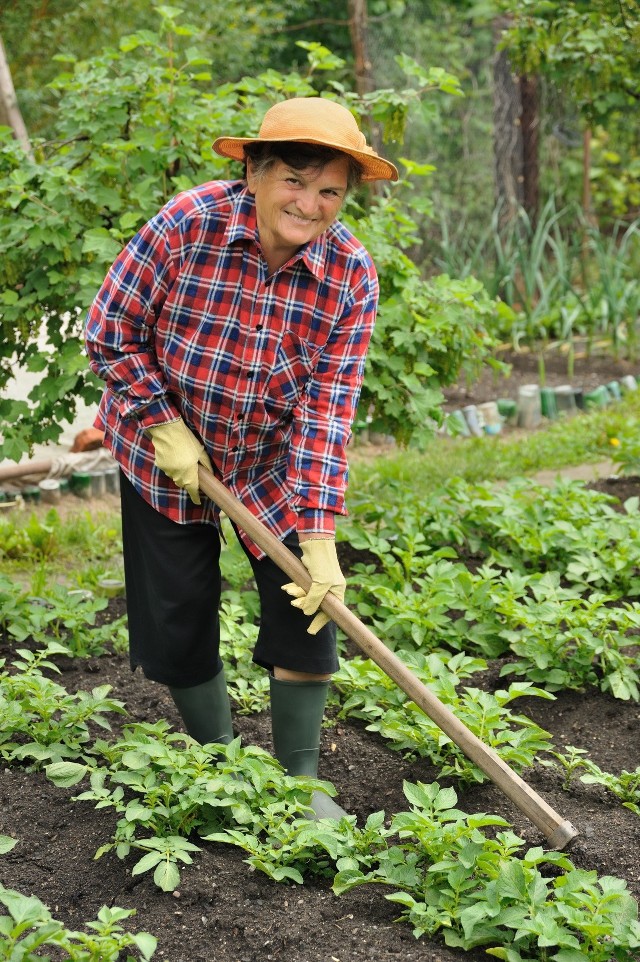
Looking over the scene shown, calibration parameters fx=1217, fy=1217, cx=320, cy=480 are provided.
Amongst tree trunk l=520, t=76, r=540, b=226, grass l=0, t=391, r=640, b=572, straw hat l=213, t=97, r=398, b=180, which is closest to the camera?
straw hat l=213, t=97, r=398, b=180

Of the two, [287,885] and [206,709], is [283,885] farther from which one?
[206,709]

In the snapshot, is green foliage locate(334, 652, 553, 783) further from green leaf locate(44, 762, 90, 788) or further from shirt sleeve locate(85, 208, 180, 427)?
shirt sleeve locate(85, 208, 180, 427)

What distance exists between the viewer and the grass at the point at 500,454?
539 cm

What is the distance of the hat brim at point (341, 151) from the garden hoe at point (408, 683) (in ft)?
2.29

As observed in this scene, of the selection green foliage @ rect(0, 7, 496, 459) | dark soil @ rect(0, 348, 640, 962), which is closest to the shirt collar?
dark soil @ rect(0, 348, 640, 962)

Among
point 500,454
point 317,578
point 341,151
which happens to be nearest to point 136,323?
point 341,151

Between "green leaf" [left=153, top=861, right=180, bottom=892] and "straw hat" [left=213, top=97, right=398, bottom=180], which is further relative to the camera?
"straw hat" [left=213, top=97, right=398, bottom=180]

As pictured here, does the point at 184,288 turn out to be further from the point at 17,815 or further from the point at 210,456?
the point at 17,815

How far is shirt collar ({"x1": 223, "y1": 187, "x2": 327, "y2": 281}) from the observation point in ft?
8.30

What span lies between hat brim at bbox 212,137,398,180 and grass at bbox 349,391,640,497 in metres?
2.48

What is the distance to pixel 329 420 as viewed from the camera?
8.66 ft

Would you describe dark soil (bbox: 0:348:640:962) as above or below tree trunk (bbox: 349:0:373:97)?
below

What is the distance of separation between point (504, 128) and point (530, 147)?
29 cm

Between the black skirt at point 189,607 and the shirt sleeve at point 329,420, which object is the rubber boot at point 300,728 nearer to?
the black skirt at point 189,607
